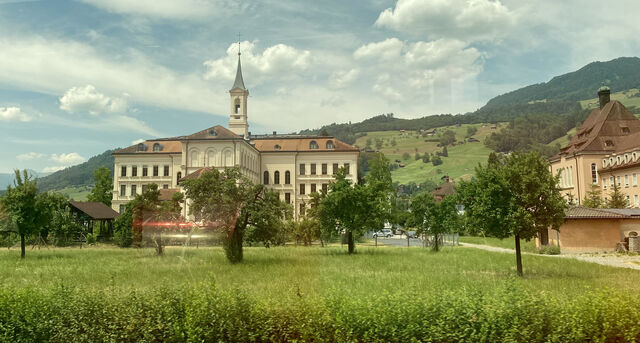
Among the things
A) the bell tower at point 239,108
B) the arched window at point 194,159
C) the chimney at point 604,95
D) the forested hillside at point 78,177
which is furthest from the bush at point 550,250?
the forested hillside at point 78,177

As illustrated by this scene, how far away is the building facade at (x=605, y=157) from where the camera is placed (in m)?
54.5

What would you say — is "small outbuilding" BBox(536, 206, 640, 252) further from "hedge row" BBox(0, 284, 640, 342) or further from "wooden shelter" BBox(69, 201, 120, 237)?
"wooden shelter" BBox(69, 201, 120, 237)

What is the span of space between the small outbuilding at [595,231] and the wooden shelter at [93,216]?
4629 cm

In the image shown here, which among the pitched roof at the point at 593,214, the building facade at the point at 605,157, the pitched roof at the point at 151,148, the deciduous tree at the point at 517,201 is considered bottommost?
the pitched roof at the point at 593,214

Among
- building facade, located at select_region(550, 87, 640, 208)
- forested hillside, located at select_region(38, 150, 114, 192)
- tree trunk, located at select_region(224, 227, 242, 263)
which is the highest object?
forested hillside, located at select_region(38, 150, 114, 192)

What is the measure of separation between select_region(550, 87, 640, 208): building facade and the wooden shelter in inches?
2211

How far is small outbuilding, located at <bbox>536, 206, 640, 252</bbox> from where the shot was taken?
33.8 meters

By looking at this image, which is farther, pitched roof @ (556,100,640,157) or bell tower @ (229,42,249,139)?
bell tower @ (229,42,249,139)

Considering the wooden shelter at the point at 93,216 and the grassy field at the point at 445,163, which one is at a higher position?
the grassy field at the point at 445,163

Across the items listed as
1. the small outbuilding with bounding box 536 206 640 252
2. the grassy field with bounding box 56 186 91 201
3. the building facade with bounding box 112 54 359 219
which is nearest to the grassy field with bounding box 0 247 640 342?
the small outbuilding with bounding box 536 206 640 252

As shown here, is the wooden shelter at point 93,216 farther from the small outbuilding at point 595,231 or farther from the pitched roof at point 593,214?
the pitched roof at point 593,214

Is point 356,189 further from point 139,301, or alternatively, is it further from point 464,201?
point 139,301

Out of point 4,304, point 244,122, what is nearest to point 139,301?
point 4,304

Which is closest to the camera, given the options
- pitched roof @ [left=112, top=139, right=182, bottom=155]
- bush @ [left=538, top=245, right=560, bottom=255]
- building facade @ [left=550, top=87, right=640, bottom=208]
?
bush @ [left=538, top=245, right=560, bottom=255]
